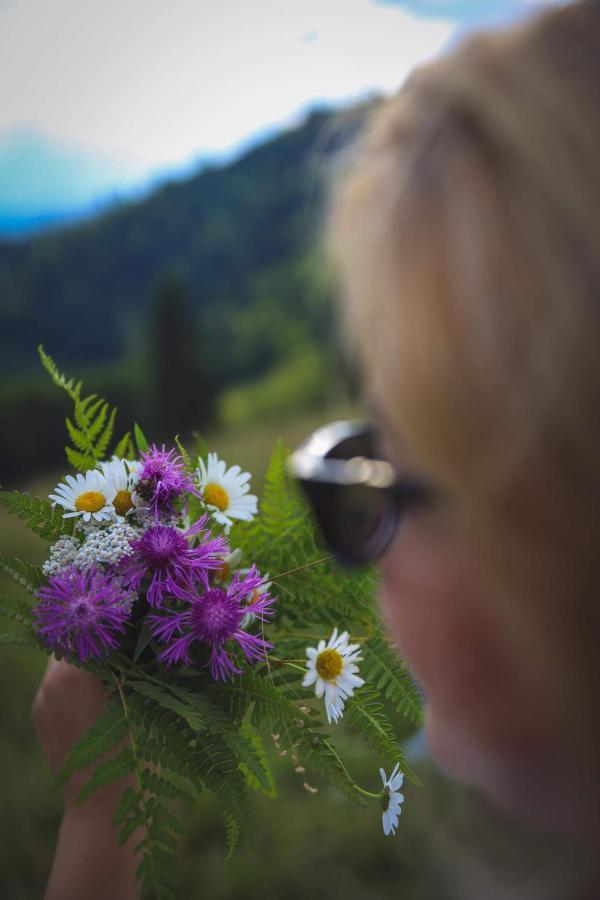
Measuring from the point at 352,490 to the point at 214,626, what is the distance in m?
0.36

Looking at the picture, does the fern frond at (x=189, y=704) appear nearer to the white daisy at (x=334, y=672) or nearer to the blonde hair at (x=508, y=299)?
the white daisy at (x=334, y=672)

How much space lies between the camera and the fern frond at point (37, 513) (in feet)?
3.16

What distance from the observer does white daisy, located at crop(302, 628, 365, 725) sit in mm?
967

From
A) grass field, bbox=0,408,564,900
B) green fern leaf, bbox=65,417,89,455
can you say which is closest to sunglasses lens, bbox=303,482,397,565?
green fern leaf, bbox=65,417,89,455

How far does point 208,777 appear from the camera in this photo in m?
0.87

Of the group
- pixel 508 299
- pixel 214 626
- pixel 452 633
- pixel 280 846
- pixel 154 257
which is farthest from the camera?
pixel 154 257

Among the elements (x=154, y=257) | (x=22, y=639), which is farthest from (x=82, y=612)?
(x=154, y=257)

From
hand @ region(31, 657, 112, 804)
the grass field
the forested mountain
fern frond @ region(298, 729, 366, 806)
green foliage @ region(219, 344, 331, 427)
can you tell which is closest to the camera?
fern frond @ region(298, 729, 366, 806)

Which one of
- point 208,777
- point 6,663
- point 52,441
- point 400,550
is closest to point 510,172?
point 400,550

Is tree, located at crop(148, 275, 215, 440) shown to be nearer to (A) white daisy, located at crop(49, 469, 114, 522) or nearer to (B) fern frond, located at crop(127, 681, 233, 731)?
(A) white daisy, located at crop(49, 469, 114, 522)

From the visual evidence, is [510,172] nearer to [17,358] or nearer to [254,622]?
[254,622]

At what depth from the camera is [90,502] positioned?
0.97 m

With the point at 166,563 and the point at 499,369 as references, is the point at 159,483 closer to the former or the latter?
the point at 166,563

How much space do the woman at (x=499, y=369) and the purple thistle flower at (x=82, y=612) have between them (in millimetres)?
409
